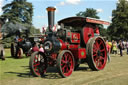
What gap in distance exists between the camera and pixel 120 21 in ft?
135

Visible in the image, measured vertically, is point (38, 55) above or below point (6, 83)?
above

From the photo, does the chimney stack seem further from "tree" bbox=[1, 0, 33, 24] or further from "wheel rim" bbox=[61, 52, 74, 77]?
"tree" bbox=[1, 0, 33, 24]

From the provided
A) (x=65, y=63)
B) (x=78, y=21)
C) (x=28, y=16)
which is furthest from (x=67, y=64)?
(x=28, y=16)

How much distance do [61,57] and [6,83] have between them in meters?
1.88

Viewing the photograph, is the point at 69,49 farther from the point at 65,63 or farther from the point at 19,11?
the point at 19,11

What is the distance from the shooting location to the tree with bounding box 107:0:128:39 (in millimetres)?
39834

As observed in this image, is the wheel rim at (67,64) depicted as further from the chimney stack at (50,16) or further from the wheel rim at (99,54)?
the wheel rim at (99,54)

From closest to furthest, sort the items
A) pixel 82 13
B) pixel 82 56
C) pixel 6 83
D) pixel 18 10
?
pixel 6 83 → pixel 82 56 → pixel 18 10 → pixel 82 13

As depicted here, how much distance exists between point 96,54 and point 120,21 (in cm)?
3531

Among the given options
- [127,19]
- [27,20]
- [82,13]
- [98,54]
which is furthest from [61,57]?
[82,13]

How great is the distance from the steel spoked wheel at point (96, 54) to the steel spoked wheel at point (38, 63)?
5.94 ft

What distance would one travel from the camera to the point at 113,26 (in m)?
41.7

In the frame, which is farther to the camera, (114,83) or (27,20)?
(27,20)

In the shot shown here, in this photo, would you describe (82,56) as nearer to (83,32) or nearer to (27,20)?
(83,32)
